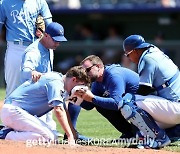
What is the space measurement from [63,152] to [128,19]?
54.2 ft

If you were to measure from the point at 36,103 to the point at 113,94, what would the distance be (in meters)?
0.89

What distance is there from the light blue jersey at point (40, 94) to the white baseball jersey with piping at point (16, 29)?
1.21 meters

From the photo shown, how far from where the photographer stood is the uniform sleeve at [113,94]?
7.31 metres

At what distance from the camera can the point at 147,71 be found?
7.13 metres

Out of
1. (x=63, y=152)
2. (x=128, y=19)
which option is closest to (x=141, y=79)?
(x=63, y=152)

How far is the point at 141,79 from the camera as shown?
7176 mm

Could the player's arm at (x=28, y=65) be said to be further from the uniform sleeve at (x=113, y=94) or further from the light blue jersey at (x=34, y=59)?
the uniform sleeve at (x=113, y=94)

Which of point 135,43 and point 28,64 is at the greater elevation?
point 135,43

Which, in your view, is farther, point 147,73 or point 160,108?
point 160,108

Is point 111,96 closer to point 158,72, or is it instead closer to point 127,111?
point 127,111

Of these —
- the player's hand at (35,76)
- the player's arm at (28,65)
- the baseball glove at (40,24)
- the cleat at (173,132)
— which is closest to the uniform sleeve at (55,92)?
the player's hand at (35,76)

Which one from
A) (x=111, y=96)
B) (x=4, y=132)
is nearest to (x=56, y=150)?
(x=111, y=96)

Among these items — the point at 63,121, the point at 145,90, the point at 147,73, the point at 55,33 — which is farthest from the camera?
the point at 55,33

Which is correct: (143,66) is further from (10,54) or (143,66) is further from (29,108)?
(10,54)
